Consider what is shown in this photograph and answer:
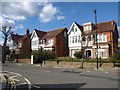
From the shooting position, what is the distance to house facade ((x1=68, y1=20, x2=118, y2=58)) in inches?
1800

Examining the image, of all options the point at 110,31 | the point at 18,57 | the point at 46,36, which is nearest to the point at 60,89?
the point at 110,31

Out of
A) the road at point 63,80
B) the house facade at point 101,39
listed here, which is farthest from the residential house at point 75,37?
the road at point 63,80

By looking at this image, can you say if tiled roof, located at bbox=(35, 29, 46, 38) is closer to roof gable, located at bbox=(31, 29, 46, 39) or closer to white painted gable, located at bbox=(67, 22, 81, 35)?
roof gable, located at bbox=(31, 29, 46, 39)

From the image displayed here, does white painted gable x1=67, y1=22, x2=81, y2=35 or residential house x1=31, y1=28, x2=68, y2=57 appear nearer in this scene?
white painted gable x1=67, y1=22, x2=81, y2=35

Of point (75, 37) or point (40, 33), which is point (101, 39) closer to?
point (75, 37)

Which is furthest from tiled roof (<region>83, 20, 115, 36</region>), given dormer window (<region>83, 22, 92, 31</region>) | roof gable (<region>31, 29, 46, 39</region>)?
roof gable (<region>31, 29, 46, 39</region>)

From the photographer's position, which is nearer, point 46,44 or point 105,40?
point 105,40

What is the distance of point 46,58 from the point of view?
160ft

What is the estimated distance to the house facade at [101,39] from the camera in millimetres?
45719

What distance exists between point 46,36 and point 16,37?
23.5 metres

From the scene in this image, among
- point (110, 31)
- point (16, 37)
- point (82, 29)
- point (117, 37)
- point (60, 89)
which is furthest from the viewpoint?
point (16, 37)

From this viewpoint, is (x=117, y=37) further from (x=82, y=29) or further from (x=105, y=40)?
(x=82, y=29)

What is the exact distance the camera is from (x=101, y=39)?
47406 mm

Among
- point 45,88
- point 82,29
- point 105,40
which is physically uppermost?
point 82,29
